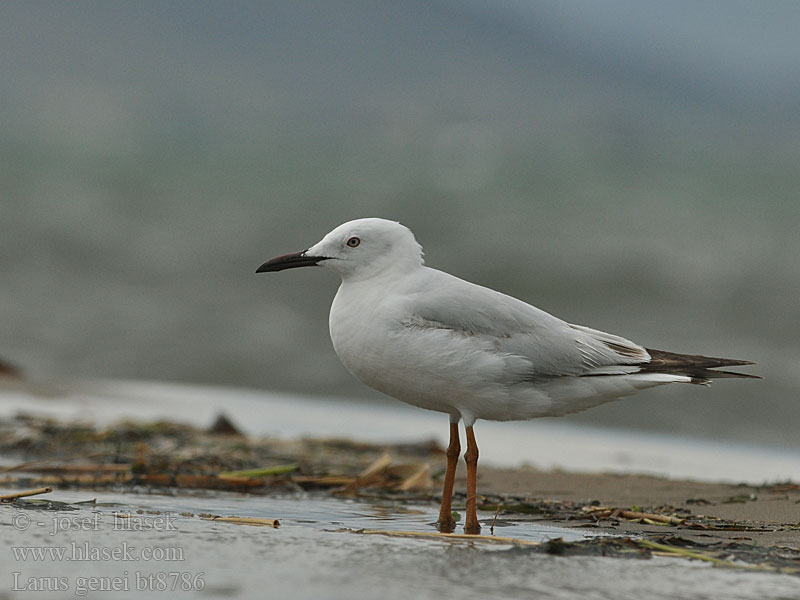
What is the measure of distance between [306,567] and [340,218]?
16.7 metres

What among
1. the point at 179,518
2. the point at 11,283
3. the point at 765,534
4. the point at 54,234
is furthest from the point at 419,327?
the point at 54,234

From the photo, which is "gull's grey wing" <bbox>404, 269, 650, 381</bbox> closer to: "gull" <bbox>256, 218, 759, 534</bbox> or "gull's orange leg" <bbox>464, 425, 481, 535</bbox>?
"gull" <bbox>256, 218, 759, 534</bbox>

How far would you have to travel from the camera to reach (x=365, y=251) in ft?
14.5

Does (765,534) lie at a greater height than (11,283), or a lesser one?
lesser

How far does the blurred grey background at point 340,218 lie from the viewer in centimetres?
1186

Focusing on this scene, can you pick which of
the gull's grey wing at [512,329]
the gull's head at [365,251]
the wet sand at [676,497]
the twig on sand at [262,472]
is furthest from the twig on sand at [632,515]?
the twig on sand at [262,472]

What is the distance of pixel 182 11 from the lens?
71938mm

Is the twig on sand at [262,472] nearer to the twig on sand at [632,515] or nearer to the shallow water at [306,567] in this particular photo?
the shallow water at [306,567]

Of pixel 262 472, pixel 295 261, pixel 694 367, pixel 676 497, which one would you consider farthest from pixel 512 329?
pixel 262 472

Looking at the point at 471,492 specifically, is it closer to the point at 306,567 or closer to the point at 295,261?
the point at 295,261

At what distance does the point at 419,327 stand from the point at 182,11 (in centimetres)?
7175

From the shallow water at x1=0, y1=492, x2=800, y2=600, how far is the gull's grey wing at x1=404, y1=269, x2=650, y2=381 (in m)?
0.76

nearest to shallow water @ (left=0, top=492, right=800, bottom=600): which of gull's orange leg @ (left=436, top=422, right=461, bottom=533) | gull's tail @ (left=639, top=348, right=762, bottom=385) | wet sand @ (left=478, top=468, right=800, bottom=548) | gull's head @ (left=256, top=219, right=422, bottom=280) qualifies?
gull's orange leg @ (left=436, top=422, right=461, bottom=533)

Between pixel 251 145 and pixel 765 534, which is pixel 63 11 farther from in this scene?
pixel 765 534
